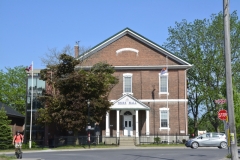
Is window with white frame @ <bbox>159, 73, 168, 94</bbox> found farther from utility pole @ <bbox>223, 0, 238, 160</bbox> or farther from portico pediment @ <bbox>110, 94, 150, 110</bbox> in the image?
utility pole @ <bbox>223, 0, 238, 160</bbox>

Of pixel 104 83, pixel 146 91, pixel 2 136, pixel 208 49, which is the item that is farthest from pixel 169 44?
pixel 2 136

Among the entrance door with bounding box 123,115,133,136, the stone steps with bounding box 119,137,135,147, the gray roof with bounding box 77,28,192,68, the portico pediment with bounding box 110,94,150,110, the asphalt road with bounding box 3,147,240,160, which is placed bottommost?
the asphalt road with bounding box 3,147,240,160

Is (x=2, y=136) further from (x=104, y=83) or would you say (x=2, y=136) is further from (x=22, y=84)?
(x=22, y=84)

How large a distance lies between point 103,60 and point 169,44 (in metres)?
18.1

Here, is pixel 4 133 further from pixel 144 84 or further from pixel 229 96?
pixel 229 96

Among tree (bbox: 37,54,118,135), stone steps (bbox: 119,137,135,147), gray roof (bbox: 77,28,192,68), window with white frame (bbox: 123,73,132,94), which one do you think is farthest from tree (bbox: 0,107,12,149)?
window with white frame (bbox: 123,73,132,94)

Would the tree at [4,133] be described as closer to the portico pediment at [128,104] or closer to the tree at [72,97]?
the tree at [72,97]

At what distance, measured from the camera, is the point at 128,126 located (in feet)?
152

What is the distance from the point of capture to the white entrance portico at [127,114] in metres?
44.8

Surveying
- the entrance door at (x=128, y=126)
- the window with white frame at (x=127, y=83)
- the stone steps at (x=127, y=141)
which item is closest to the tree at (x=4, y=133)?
the stone steps at (x=127, y=141)

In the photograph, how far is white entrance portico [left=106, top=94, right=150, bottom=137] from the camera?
44.8 m

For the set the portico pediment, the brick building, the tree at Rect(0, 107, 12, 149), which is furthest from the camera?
the brick building

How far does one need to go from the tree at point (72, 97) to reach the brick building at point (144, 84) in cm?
472

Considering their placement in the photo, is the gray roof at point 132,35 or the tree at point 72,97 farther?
the gray roof at point 132,35
